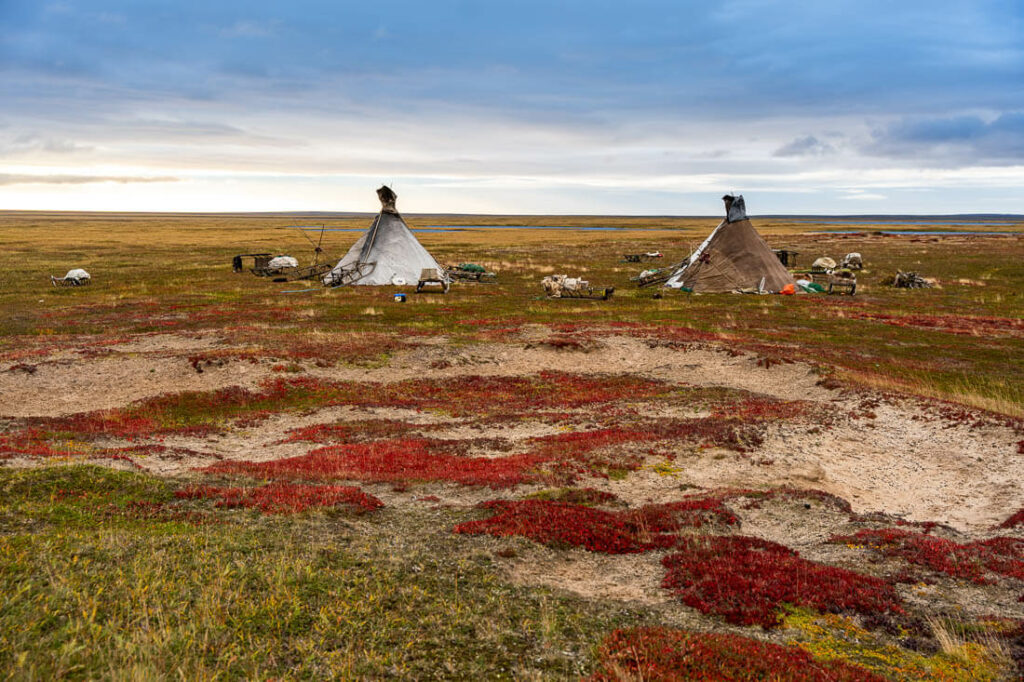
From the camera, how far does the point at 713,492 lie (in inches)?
529

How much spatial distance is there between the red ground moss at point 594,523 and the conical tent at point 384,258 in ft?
132

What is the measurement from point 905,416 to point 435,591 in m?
16.0

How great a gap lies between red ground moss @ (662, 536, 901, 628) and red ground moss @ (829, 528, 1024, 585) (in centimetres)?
126

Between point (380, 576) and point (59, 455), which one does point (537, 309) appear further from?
point (380, 576)

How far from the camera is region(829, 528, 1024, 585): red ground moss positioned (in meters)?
9.11

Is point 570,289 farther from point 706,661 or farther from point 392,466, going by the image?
point 706,661

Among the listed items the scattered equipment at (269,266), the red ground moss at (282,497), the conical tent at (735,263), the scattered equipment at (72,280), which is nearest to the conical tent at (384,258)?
the scattered equipment at (269,266)

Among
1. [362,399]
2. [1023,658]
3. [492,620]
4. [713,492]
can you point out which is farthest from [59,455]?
[1023,658]

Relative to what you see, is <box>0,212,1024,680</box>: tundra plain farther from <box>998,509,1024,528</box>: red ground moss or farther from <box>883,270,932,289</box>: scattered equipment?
<box>883,270,932,289</box>: scattered equipment

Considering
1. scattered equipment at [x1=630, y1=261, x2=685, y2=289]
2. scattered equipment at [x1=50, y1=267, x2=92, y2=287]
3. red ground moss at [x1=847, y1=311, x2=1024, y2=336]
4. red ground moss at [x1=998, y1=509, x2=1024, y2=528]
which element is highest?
scattered equipment at [x1=630, y1=261, x2=685, y2=289]

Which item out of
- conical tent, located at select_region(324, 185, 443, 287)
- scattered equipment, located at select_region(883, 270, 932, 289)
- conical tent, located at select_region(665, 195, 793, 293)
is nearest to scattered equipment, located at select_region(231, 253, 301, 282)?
conical tent, located at select_region(324, 185, 443, 287)

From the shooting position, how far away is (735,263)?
1902 inches

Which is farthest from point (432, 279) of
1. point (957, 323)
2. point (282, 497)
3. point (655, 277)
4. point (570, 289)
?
point (282, 497)

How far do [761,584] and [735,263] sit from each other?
141 feet
